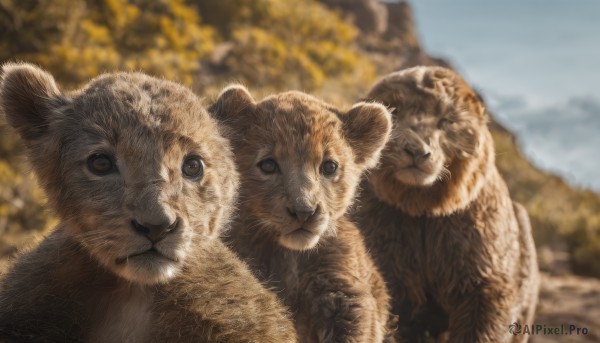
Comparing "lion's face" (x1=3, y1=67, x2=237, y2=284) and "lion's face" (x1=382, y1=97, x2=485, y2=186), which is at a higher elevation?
"lion's face" (x1=382, y1=97, x2=485, y2=186)

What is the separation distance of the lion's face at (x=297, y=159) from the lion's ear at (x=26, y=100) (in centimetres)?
104

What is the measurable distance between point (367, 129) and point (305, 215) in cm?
98

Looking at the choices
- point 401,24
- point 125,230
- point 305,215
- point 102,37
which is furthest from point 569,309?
point 401,24

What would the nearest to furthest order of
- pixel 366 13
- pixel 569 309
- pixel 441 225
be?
1. pixel 441 225
2. pixel 569 309
3. pixel 366 13

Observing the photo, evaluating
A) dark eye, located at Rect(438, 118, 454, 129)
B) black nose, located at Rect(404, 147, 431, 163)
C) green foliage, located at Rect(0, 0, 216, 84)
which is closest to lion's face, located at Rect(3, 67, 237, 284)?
black nose, located at Rect(404, 147, 431, 163)

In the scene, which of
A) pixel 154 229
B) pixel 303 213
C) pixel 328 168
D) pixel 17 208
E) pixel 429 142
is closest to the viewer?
pixel 154 229

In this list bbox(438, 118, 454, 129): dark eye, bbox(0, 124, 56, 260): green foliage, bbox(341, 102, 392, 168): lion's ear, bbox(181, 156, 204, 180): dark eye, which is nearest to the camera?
bbox(181, 156, 204, 180): dark eye

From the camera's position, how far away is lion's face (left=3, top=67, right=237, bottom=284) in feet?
10.6

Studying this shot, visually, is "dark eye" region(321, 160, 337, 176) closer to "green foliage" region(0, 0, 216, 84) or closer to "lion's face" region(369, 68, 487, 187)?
"lion's face" region(369, 68, 487, 187)

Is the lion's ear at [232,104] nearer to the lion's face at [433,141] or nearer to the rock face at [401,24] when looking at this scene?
the lion's face at [433,141]

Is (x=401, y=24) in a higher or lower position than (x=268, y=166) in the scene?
higher

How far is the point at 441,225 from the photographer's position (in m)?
5.41

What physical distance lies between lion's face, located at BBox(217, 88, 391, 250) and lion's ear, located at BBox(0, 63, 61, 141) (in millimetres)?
1038

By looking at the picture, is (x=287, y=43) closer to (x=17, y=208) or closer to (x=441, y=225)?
(x=17, y=208)
